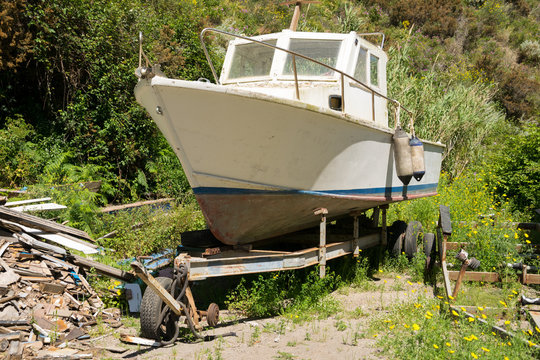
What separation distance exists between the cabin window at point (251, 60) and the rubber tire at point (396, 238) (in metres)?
3.36

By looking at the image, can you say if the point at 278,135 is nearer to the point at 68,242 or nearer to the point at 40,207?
the point at 68,242

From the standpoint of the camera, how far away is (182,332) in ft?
15.9

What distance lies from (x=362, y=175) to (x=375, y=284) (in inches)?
67.0

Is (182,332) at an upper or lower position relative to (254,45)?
A: lower

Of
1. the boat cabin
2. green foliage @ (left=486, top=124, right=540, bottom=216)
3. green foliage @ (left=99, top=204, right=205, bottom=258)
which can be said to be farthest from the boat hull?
green foliage @ (left=486, top=124, right=540, bottom=216)

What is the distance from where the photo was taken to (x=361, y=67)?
630 centimetres

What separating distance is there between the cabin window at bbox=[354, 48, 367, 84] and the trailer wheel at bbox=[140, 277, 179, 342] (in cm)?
386

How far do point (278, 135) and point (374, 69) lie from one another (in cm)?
270

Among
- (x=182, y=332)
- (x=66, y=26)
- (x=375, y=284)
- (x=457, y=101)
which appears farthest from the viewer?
(x=457, y=101)

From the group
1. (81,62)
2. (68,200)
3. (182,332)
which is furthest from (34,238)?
(81,62)

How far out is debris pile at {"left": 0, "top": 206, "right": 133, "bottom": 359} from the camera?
13.3ft

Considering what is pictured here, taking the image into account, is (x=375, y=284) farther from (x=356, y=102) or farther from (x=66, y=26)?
(x=66, y=26)

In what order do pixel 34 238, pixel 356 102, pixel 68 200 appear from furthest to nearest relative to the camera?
pixel 68 200 → pixel 356 102 → pixel 34 238

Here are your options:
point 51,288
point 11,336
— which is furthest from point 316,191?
point 11,336
